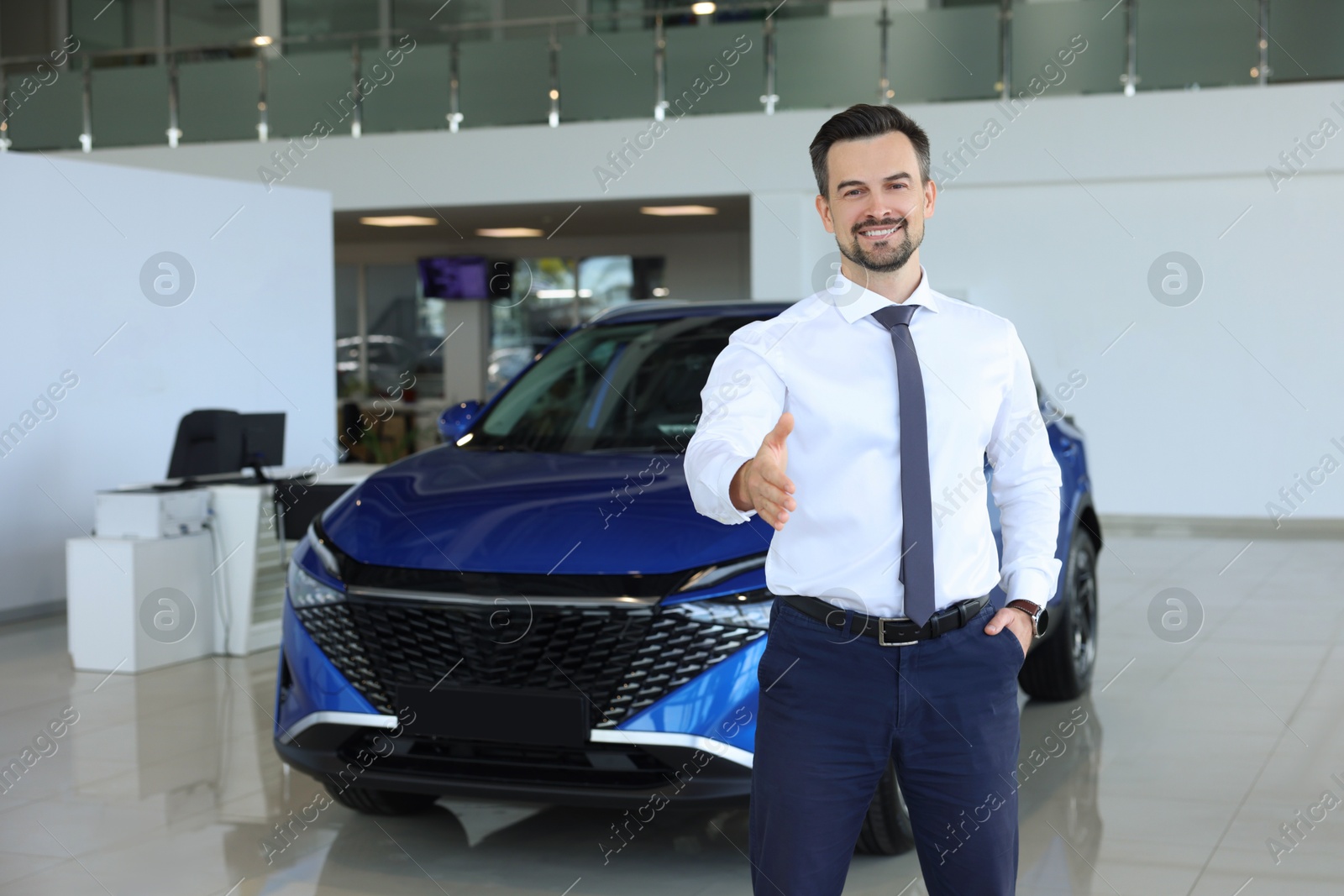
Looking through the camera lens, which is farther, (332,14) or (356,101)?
(332,14)

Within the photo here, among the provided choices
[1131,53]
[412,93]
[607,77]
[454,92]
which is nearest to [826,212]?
[1131,53]

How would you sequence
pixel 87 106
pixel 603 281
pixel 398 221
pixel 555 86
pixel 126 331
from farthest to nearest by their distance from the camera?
pixel 603 281
pixel 398 221
pixel 87 106
pixel 555 86
pixel 126 331

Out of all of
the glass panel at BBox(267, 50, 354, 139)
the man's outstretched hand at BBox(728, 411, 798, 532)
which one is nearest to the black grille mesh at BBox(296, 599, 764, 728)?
the man's outstretched hand at BBox(728, 411, 798, 532)

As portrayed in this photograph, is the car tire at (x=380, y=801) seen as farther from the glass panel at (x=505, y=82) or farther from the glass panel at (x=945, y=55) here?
the glass panel at (x=505, y=82)

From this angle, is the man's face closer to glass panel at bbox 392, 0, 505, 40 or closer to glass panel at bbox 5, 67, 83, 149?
glass panel at bbox 5, 67, 83, 149

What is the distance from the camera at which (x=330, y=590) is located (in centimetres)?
336

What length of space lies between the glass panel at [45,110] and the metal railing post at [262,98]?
5.95 ft

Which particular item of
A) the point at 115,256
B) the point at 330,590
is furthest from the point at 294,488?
the point at 330,590

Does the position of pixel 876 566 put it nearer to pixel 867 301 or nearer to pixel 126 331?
pixel 867 301

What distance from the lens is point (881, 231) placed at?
75.6 inches

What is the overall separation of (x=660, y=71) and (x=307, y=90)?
344cm

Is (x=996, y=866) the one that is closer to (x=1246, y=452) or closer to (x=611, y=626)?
(x=611, y=626)

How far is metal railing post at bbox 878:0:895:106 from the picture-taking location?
36.4 feet

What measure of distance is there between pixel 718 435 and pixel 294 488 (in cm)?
479
